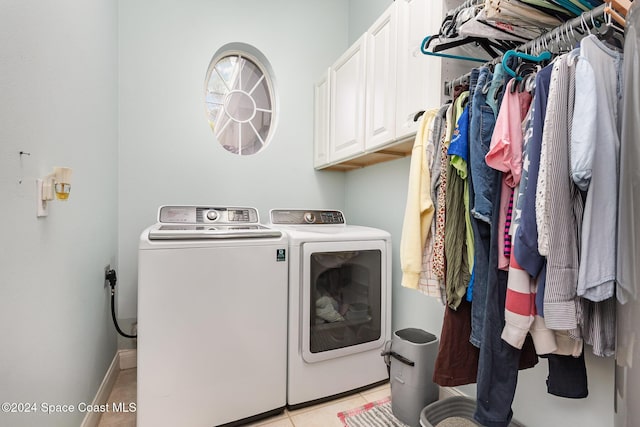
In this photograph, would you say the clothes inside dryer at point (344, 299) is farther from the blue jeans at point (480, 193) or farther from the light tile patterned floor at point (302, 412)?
the blue jeans at point (480, 193)

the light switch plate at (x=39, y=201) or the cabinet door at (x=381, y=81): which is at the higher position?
the cabinet door at (x=381, y=81)

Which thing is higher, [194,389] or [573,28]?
[573,28]

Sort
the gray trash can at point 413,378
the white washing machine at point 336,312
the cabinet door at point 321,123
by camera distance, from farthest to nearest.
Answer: the cabinet door at point 321,123
the white washing machine at point 336,312
the gray trash can at point 413,378

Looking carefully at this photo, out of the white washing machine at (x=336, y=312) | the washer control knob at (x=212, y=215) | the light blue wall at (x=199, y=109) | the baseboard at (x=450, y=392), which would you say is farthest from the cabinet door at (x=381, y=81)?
the baseboard at (x=450, y=392)

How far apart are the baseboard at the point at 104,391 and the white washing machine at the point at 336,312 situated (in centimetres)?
97

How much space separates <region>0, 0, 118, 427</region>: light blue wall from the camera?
32.2 inches

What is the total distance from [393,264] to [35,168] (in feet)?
6.60

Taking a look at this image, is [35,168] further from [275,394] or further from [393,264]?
[393,264]

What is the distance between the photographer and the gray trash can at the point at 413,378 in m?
1.55

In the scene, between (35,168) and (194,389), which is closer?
(35,168)

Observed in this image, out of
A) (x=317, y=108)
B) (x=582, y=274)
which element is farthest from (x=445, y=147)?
(x=317, y=108)

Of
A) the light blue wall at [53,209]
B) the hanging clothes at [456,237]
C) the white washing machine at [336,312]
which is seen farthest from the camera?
the white washing machine at [336,312]

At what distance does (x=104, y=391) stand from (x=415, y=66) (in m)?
2.50

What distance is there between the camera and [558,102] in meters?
0.79
